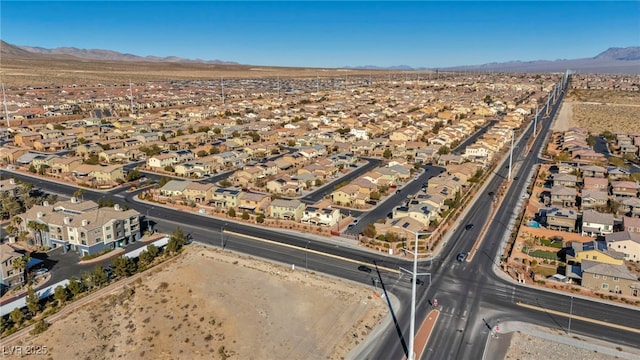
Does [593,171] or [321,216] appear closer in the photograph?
[321,216]

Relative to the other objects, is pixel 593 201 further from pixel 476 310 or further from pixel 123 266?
pixel 123 266

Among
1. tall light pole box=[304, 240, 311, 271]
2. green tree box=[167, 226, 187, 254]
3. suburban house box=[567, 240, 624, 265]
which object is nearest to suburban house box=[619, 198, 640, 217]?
suburban house box=[567, 240, 624, 265]

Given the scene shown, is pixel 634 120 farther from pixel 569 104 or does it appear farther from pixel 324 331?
pixel 324 331

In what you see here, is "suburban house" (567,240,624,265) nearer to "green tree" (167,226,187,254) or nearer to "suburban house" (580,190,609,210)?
"suburban house" (580,190,609,210)

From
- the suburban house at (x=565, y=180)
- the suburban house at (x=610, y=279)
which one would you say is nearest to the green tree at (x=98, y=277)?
the suburban house at (x=610, y=279)

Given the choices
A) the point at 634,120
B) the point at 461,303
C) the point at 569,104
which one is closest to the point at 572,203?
the point at 461,303

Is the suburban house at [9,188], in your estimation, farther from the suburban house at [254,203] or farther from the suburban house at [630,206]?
the suburban house at [630,206]

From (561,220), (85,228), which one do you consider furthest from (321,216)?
(561,220)
